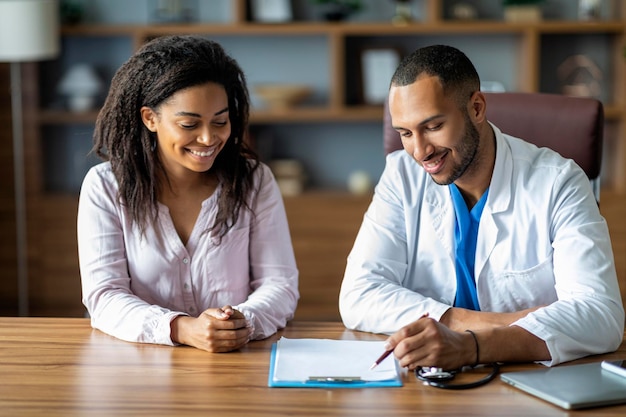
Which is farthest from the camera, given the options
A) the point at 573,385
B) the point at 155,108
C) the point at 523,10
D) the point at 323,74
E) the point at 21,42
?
the point at 323,74

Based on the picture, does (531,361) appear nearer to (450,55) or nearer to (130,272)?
(450,55)

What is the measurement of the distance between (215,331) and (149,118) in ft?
2.00

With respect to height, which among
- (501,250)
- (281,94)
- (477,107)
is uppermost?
(477,107)

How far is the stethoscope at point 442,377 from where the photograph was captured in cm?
163

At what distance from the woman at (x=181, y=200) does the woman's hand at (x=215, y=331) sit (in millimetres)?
141

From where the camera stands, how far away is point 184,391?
161cm

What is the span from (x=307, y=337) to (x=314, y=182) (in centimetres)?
282

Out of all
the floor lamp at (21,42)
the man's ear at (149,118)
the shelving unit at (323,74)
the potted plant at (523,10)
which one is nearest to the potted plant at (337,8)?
the shelving unit at (323,74)

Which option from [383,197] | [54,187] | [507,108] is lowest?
[54,187]

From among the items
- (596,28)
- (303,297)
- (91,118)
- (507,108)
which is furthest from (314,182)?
(507,108)

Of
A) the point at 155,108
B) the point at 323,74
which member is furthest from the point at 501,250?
the point at 323,74

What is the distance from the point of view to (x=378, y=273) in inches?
82.3

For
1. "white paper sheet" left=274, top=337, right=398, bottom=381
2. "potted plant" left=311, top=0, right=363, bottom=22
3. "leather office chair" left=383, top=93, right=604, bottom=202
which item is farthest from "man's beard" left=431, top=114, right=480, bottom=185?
"potted plant" left=311, top=0, right=363, bottom=22

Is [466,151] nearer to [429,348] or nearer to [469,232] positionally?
[469,232]
